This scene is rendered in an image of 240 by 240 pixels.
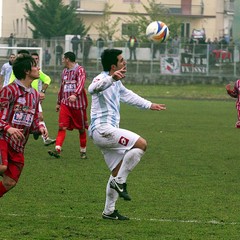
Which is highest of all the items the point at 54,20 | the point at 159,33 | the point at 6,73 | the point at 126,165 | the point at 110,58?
the point at 110,58

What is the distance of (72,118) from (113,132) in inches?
301

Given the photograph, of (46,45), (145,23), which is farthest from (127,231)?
A: (145,23)

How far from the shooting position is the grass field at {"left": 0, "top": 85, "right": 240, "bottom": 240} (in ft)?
33.5

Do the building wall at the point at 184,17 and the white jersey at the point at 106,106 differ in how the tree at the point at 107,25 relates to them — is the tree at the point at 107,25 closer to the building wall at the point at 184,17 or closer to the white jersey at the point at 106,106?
the building wall at the point at 184,17

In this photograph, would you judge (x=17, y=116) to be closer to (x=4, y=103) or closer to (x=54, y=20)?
(x=4, y=103)

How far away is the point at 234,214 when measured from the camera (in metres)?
11.5

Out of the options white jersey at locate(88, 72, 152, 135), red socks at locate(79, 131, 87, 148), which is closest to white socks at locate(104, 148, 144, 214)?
white jersey at locate(88, 72, 152, 135)

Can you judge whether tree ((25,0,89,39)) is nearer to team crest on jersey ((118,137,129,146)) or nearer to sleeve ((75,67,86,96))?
sleeve ((75,67,86,96))

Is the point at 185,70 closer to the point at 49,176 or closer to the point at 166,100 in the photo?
the point at 166,100

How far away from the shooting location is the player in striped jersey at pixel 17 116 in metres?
10.5

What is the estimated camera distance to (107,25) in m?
77.9

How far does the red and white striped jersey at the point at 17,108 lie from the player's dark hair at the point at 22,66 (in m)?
0.09

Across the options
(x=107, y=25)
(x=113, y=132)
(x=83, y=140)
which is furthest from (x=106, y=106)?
(x=107, y=25)

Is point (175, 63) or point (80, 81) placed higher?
point (80, 81)
